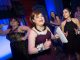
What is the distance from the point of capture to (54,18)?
5785 millimetres

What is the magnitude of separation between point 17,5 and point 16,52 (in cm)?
354

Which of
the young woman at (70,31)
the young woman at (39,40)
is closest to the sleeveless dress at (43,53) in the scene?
the young woman at (39,40)

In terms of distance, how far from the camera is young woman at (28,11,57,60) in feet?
7.19

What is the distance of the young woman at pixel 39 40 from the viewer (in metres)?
2.19

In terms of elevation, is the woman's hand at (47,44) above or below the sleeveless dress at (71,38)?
above

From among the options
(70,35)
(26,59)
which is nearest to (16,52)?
(26,59)

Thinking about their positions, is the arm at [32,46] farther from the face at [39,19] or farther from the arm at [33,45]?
the face at [39,19]

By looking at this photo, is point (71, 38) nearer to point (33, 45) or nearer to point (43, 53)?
point (43, 53)

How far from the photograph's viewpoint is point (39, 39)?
Answer: 224cm

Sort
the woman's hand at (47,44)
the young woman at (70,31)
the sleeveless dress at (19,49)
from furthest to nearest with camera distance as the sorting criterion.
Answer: the young woman at (70,31) < the sleeveless dress at (19,49) < the woman's hand at (47,44)

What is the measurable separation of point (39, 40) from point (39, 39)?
0.01 m

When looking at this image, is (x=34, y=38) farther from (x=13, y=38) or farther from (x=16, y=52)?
(x=13, y=38)

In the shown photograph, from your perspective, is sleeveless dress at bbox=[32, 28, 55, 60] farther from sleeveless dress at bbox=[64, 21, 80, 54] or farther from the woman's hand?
sleeveless dress at bbox=[64, 21, 80, 54]

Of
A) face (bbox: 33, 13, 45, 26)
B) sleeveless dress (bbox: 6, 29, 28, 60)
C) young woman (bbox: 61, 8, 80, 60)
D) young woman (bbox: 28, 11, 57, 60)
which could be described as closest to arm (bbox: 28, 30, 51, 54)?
young woman (bbox: 28, 11, 57, 60)
